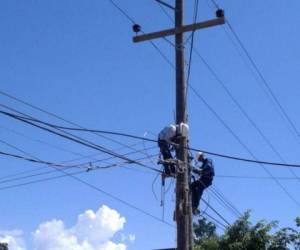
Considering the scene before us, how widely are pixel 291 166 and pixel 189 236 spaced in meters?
3.74

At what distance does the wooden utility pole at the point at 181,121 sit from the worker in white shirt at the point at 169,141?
14cm

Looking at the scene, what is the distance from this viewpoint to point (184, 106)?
12602 millimetres

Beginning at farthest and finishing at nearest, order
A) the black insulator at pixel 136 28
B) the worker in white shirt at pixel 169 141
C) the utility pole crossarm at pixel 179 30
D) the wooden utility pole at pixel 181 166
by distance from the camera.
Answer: the black insulator at pixel 136 28 → the utility pole crossarm at pixel 179 30 → the worker in white shirt at pixel 169 141 → the wooden utility pole at pixel 181 166

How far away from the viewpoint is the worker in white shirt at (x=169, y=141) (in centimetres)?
1228

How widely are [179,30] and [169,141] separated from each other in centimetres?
267

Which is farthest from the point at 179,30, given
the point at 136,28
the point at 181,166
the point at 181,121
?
the point at 181,166

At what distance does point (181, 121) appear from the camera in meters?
12.5

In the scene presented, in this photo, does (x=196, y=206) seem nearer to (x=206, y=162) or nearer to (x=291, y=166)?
(x=206, y=162)

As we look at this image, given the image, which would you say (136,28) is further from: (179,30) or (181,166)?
(181,166)

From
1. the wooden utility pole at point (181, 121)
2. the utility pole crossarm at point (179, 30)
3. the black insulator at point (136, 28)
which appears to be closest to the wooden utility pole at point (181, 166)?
the wooden utility pole at point (181, 121)

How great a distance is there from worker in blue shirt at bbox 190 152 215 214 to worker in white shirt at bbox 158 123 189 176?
73 cm

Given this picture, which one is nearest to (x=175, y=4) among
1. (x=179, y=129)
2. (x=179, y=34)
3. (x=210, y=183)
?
(x=179, y=34)

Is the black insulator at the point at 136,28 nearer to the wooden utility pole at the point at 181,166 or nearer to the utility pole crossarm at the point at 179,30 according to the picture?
the utility pole crossarm at the point at 179,30

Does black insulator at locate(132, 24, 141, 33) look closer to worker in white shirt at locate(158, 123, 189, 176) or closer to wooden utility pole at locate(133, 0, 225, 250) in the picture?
wooden utility pole at locate(133, 0, 225, 250)
